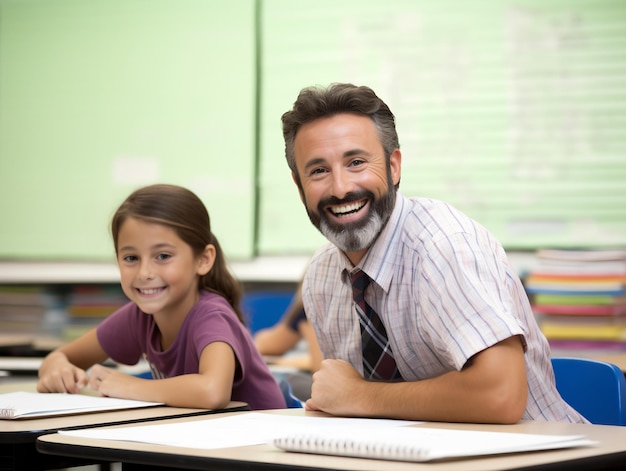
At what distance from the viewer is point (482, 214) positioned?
425cm

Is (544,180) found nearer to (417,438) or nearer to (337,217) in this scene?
(337,217)

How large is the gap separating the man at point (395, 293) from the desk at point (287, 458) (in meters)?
0.22

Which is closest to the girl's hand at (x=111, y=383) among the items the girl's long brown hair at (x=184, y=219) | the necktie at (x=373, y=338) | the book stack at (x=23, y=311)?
the girl's long brown hair at (x=184, y=219)

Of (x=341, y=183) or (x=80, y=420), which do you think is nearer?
(x=80, y=420)

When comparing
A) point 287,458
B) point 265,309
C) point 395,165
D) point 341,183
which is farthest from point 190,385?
point 265,309

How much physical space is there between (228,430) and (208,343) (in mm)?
637

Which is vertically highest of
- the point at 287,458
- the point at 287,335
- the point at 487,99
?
the point at 487,99

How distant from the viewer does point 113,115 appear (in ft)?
15.7

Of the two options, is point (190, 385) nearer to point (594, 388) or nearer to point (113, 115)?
point (594, 388)

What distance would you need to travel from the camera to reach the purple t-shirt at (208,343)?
2086mm

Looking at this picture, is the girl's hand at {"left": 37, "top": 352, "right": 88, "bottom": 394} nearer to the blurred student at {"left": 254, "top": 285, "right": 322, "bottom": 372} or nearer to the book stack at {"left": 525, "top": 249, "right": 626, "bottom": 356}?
the blurred student at {"left": 254, "top": 285, "right": 322, "bottom": 372}

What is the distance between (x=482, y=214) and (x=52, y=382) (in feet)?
8.54

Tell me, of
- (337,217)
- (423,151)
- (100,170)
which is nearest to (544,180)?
(423,151)

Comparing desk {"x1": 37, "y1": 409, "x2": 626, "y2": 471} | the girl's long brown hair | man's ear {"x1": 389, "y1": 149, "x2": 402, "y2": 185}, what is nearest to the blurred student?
the girl's long brown hair
